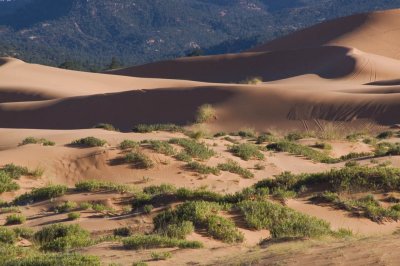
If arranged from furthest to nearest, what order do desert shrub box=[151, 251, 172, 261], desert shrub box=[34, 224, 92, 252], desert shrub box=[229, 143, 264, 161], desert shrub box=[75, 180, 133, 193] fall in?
desert shrub box=[229, 143, 264, 161] → desert shrub box=[75, 180, 133, 193] → desert shrub box=[34, 224, 92, 252] → desert shrub box=[151, 251, 172, 261]

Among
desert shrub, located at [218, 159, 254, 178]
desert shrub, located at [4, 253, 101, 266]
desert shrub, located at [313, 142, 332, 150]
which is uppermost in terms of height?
desert shrub, located at [4, 253, 101, 266]

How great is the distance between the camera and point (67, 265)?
7289 mm

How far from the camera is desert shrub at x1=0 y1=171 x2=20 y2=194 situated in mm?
15469

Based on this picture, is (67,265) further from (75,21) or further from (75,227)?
(75,21)

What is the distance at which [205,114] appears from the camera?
3138 cm

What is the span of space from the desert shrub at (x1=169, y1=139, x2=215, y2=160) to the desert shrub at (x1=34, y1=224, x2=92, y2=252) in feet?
27.4

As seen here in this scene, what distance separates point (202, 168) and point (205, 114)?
14202 millimetres

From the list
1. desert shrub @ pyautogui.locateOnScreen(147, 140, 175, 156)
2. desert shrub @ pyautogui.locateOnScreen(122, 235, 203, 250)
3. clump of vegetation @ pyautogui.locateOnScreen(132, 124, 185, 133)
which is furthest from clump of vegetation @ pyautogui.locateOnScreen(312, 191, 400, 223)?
clump of vegetation @ pyautogui.locateOnScreen(132, 124, 185, 133)

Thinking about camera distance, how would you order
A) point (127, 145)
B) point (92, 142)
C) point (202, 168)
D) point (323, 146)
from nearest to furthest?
point (202, 168) < point (127, 145) < point (92, 142) < point (323, 146)

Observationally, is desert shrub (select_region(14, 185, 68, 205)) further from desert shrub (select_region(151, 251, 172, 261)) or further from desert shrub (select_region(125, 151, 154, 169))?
desert shrub (select_region(151, 251, 172, 261))

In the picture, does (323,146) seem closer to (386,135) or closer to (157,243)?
(386,135)

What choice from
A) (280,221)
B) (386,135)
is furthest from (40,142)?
(386,135)

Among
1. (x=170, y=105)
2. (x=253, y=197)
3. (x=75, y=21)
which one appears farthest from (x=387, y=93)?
(x=75, y=21)

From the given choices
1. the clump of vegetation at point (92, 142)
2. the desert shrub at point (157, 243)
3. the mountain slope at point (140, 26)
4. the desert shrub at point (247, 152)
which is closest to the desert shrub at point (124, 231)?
the desert shrub at point (157, 243)
